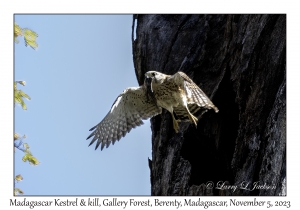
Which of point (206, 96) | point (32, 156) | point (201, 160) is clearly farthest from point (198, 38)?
point (32, 156)

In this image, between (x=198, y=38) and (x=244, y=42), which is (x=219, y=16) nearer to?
(x=198, y=38)

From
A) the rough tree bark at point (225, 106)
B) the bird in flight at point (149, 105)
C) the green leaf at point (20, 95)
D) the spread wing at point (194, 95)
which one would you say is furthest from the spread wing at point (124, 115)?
the green leaf at point (20, 95)

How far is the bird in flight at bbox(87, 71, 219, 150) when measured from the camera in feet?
22.5

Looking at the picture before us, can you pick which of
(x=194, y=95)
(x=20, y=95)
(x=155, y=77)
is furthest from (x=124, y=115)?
(x=20, y=95)

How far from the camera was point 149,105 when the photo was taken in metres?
7.45

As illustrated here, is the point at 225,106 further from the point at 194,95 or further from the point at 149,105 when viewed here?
the point at 149,105

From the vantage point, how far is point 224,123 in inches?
267

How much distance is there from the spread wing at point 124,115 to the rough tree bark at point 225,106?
0.80 ft

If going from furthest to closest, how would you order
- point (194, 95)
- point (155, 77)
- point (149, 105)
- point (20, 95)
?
1. point (149, 105)
2. point (155, 77)
3. point (194, 95)
4. point (20, 95)

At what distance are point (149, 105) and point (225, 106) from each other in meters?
1.12

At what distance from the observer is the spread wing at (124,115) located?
23.8 ft

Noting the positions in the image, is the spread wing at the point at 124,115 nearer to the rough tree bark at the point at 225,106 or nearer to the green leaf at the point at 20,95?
the rough tree bark at the point at 225,106

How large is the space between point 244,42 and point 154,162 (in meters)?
1.87

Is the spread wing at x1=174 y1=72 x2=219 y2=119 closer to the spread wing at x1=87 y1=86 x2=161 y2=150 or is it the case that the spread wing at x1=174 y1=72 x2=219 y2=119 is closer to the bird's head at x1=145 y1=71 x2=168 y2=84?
the bird's head at x1=145 y1=71 x2=168 y2=84
